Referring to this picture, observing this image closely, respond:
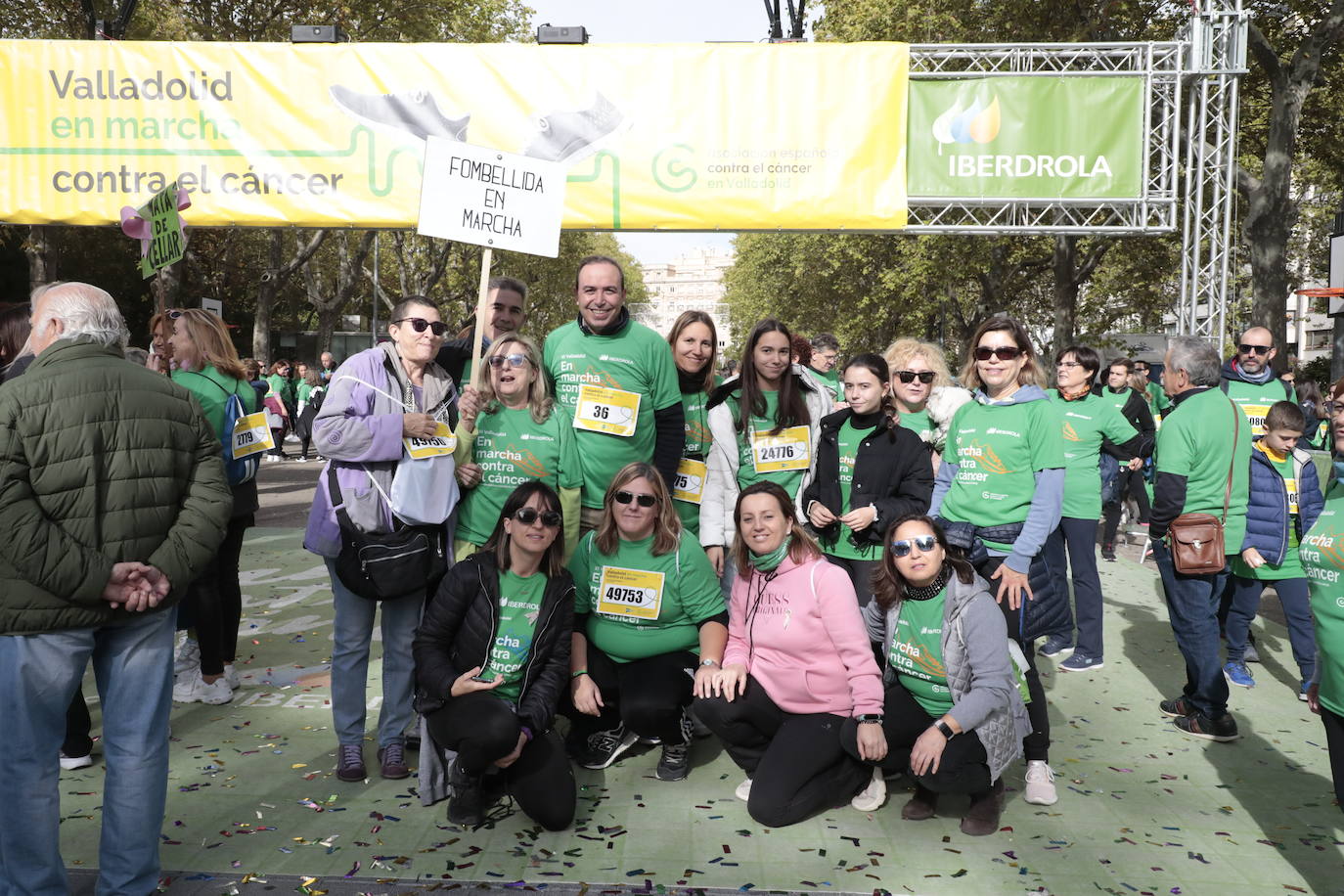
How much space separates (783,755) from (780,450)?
158 cm

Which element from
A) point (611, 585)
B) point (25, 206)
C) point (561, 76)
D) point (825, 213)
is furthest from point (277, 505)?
point (611, 585)

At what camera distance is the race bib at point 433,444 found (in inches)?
165

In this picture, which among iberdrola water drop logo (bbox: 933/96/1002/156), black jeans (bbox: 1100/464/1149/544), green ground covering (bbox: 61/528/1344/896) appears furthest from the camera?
black jeans (bbox: 1100/464/1149/544)

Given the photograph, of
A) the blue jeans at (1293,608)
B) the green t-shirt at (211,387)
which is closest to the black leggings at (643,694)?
the green t-shirt at (211,387)

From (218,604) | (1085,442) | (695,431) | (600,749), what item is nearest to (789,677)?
(600,749)

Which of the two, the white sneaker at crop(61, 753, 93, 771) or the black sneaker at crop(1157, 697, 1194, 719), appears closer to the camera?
the white sneaker at crop(61, 753, 93, 771)

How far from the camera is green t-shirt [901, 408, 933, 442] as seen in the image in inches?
246

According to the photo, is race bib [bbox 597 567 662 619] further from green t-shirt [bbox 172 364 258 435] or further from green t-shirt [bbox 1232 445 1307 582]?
green t-shirt [bbox 1232 445 1307 582]

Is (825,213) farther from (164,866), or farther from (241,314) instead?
(241,314)

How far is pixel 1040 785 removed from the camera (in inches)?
167

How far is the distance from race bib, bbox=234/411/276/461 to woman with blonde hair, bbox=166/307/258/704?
0.07 metres

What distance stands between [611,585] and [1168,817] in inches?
97.8

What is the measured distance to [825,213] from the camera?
380 inches

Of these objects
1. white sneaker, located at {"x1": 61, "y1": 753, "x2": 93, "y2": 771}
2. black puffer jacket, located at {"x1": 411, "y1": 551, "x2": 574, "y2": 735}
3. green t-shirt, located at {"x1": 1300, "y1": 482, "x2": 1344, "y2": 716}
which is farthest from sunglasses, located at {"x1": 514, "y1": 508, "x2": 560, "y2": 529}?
green t-shirt, located at {"x1": 1300, "y1": 482, "x2": 1344, "y2": 716}
